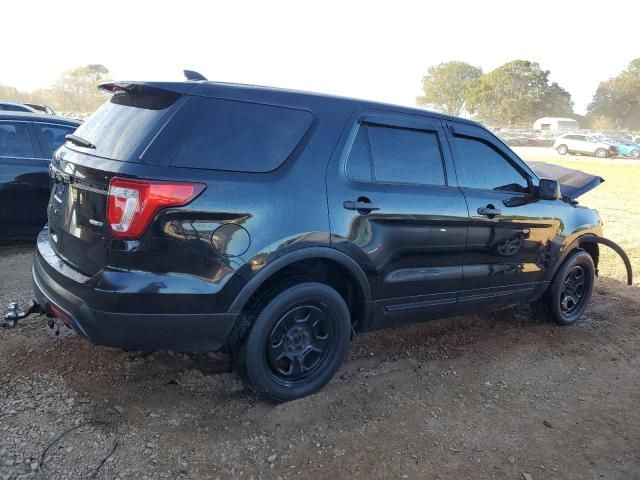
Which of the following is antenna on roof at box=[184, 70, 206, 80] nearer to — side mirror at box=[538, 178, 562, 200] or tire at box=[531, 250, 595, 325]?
side mirror at box=[538, 178, 562, 200]

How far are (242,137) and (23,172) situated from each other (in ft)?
13.0

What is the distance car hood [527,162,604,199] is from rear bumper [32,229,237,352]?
11.5 ft

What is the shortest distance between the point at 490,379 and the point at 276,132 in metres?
2.26

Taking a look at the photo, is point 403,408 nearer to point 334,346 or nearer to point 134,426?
point 334,346

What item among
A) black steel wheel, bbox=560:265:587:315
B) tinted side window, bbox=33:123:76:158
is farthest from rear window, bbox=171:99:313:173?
tinted side window, bbox=33:123:76:158

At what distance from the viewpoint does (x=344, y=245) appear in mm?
3141

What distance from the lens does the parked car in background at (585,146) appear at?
3653 centimetres

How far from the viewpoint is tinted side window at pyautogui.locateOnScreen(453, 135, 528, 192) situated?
3.87 metres

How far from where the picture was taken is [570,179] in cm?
510

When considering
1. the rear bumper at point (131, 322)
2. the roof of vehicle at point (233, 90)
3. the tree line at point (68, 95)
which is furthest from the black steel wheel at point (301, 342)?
the tree line at point (68, 95)

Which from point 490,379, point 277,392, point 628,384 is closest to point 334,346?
point 277,392

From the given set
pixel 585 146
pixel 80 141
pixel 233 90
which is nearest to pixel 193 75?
pixel 233 90

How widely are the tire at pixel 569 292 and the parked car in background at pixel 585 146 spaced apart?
36336 millimetres

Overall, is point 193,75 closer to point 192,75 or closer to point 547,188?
point 192,75
